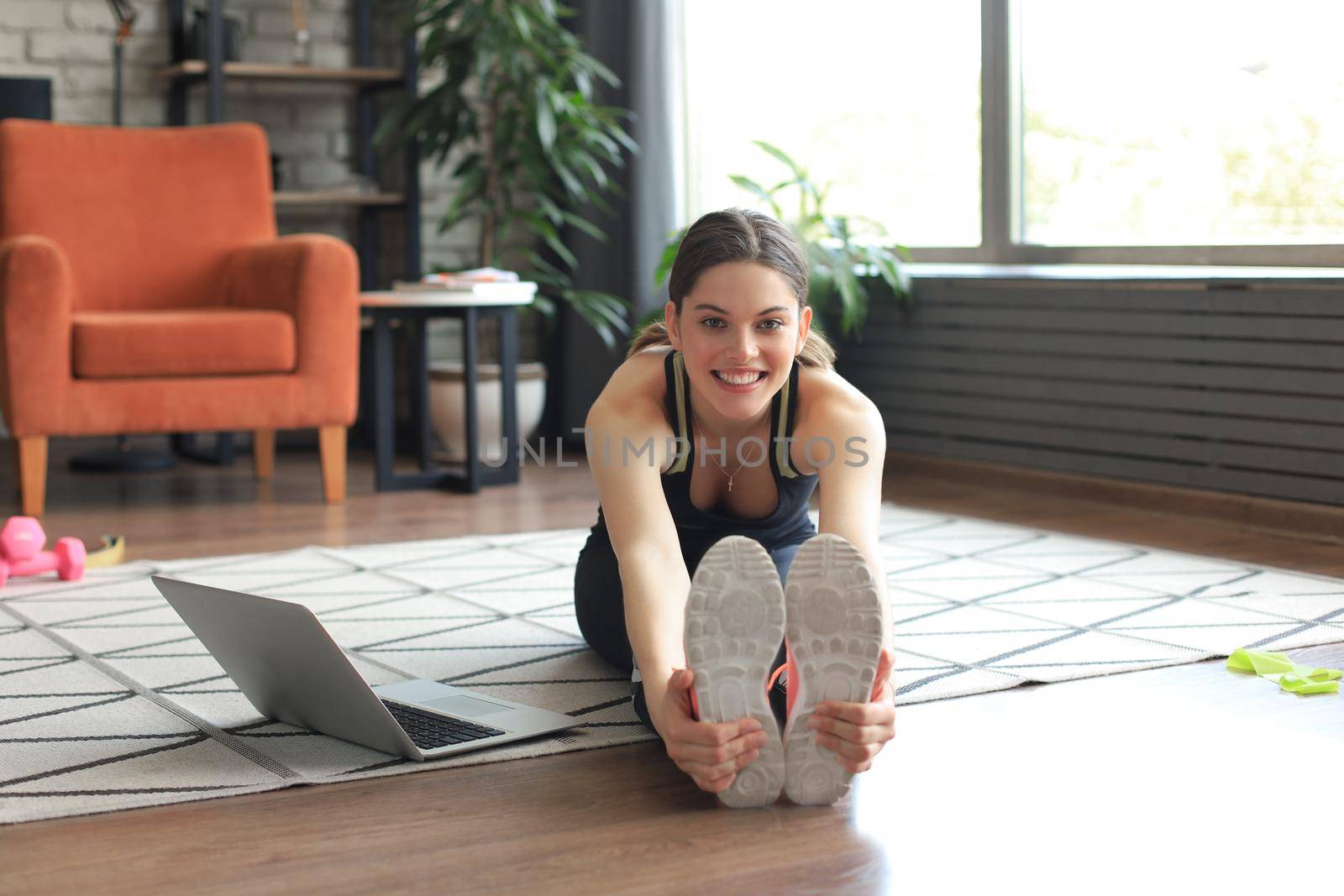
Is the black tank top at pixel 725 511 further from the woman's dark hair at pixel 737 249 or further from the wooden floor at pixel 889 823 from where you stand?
the wooden floor at pixel 889 823

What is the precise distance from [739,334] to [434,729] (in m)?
0.58

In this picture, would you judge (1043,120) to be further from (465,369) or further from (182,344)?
(182,344)

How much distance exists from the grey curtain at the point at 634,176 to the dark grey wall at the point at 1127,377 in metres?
0.78

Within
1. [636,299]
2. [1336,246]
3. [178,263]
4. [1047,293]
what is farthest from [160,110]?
[1336,246]

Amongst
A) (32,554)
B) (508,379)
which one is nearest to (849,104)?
(508,379)

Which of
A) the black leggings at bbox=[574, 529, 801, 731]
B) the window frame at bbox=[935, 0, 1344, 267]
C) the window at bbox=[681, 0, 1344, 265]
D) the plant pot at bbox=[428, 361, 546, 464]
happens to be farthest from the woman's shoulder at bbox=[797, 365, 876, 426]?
the plant pot at bbox=[428, 361, 546, 464]

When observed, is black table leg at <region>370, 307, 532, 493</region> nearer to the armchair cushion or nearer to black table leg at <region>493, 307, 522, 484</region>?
black table leg at <region>493, 307, 522, 484</region>

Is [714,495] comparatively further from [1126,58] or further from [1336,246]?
[1126,58]

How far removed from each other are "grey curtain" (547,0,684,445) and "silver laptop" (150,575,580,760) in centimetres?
302

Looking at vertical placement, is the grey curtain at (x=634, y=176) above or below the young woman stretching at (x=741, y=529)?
above

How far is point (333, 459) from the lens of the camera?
3.84m

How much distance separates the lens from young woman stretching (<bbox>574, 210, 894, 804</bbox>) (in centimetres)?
139

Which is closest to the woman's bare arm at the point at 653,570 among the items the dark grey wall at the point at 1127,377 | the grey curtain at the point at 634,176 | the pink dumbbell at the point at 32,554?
the pink dumbbell at the point at 32,554

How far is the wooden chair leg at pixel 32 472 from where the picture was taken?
3.55 m
